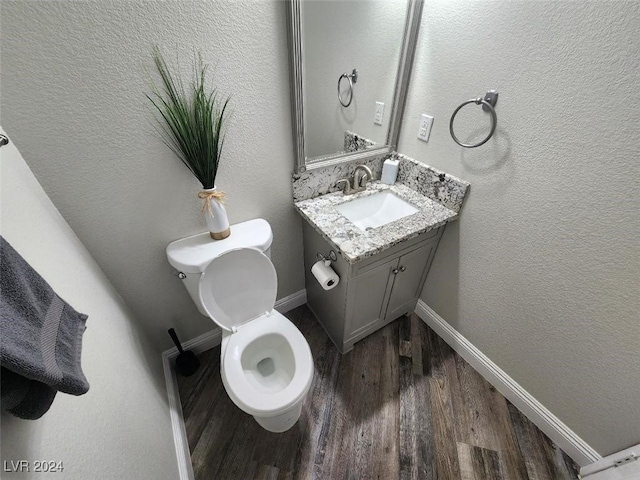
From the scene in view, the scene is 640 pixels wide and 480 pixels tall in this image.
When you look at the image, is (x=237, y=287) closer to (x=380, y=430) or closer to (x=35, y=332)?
(x=35, y=332)

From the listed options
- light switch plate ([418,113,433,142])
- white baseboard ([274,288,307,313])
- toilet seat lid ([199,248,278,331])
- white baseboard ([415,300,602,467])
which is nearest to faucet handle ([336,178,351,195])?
light switch plate ([418,113,433,142])

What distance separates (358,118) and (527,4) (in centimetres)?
71

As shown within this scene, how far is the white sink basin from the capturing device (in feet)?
4.58

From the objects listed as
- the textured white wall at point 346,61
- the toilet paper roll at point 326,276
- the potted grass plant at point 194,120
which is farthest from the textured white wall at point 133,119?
the toilet paper roll at point 326,276

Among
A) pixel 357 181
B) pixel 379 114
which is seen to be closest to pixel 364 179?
pixel 357 181

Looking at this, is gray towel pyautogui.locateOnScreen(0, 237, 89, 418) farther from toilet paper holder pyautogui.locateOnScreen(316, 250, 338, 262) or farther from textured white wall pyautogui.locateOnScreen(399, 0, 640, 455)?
textured white wall pyautogui.locateOnScreen(399, 0, 640, 455)

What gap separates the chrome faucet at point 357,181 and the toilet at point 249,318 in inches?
18.7

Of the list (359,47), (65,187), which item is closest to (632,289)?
(359,47)

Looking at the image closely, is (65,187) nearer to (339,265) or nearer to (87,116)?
(87,116)

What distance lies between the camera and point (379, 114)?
1.37m

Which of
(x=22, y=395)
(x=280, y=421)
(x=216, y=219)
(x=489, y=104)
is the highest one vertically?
(x=489, y=104)

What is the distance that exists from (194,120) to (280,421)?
119cm

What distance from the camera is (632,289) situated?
32.6 inches

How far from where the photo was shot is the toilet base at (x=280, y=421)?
102 cm
